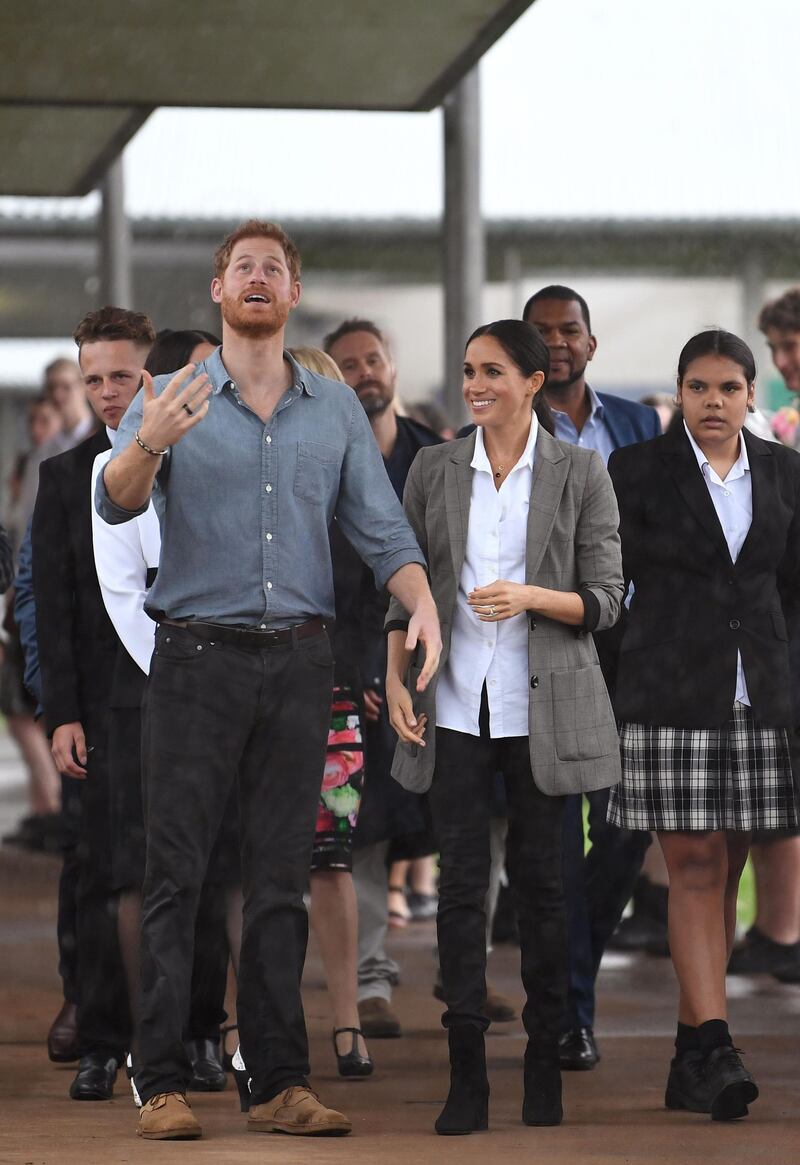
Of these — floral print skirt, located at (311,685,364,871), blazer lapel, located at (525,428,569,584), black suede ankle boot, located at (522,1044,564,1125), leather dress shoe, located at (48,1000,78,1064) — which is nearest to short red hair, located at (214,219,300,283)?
blazer lapel, located at (525,428,569,584)

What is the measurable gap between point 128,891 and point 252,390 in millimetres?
1427

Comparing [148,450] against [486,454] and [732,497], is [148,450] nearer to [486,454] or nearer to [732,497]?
[486,454]

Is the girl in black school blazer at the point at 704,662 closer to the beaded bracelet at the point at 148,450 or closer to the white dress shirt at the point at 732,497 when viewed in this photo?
the white dress shirt at the point at 732,497

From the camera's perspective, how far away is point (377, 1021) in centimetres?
690

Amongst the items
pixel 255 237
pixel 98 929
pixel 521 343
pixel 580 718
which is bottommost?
pixel 98 929

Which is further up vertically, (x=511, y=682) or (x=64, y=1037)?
(x=511, y=682)

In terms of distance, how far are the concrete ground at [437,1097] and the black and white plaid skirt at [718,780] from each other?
0.71 metres

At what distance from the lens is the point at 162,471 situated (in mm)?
5180

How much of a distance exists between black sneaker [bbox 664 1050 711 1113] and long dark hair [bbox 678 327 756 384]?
1.70 m

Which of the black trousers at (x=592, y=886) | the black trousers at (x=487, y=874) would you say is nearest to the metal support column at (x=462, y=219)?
the black trousers at (x=592, y=886)

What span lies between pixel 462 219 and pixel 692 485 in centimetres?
373

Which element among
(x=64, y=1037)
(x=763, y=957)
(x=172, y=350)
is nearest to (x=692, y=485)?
(x=172, y=350)

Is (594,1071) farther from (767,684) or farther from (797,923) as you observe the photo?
(797,923)

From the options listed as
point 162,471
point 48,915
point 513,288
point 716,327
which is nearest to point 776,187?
point 513,288
